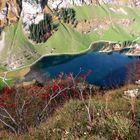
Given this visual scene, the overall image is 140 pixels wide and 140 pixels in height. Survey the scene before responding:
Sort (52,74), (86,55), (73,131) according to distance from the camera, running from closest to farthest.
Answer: (73,131)
(52,74)
(86,55)

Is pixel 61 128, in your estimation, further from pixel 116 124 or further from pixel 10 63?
pixel 10 63

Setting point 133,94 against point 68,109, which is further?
point 68,109

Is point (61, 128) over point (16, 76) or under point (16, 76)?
over

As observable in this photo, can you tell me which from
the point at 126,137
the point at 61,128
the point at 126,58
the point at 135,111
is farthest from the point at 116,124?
the point at 126,58

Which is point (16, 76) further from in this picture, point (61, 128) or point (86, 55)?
point (61, 128)

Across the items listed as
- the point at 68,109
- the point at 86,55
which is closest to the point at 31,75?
the point at 86,55

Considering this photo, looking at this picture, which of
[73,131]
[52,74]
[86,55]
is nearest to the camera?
[73,131]
